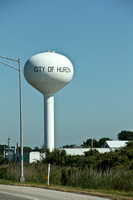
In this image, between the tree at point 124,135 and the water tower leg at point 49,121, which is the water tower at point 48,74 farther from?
the tree at point 124,135

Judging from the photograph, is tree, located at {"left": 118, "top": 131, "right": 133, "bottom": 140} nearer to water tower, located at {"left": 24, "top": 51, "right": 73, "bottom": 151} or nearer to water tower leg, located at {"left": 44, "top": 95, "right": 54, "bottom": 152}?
water tower leg, located at {"left": 44, "top": 95, "right": 54, "bottom": 152}

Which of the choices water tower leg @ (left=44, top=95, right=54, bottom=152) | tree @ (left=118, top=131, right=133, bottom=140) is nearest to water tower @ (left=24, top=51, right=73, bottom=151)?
water tower leg @ (left=44, top=95, right=54, bottom=152)

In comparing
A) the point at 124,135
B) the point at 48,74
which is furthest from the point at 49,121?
the point at 124,135

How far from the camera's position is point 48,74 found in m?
38.8

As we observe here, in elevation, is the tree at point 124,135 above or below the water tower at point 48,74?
below

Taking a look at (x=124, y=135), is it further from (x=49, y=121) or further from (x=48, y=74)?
(x=48, y=74)

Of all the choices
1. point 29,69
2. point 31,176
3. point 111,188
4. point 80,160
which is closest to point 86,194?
point 111,188

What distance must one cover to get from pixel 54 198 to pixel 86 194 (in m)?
1.81

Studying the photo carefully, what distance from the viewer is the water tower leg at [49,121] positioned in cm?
4194

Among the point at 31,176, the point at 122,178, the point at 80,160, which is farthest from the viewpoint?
the point at 80,160

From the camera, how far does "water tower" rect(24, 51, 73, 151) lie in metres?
38.9

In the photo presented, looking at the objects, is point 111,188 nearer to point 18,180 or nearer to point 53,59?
point 18,180

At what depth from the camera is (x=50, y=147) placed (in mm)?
41625

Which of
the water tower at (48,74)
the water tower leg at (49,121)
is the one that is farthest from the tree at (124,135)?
the water tower at (48,74)
